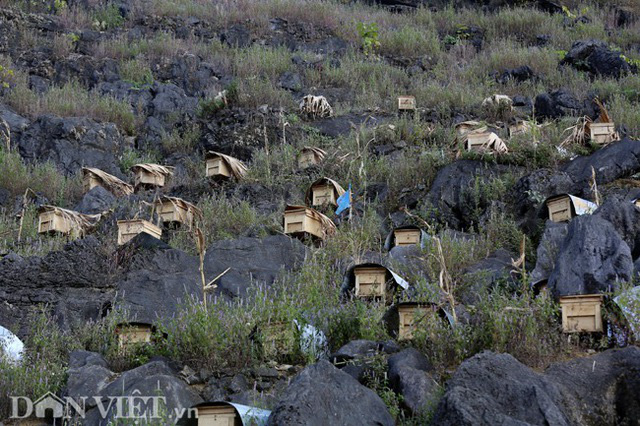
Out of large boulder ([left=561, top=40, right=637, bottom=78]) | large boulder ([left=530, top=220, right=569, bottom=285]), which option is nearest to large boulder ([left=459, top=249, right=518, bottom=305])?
large boulder ([left=530, top=220, right=569, bottom=285])

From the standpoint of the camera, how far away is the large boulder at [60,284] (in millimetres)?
6562

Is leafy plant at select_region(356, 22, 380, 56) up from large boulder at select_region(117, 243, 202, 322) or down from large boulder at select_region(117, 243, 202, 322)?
up

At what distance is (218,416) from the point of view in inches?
185

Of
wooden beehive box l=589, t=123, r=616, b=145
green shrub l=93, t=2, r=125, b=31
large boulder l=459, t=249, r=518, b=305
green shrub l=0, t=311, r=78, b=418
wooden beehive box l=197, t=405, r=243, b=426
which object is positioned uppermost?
green shrub l=93, t=2, r=125, b=31

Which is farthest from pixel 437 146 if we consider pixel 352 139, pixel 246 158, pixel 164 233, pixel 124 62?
pixel 124 62

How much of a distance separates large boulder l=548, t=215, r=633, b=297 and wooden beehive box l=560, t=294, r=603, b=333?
1.21ft

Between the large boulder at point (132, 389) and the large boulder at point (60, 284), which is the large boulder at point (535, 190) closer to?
the large boulder at point (60, 284)

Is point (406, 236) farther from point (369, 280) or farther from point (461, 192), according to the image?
point (369, 280)

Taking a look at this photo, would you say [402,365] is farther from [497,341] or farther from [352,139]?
[352,139]

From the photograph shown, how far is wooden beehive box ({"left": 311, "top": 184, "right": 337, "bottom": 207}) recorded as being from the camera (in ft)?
29.4

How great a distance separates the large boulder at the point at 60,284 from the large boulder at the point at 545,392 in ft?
10.4

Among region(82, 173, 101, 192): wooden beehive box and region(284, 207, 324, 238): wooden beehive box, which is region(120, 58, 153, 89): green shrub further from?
region(284, 207, 324, 238): wooden beehive box

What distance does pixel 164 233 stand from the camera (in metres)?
8.56

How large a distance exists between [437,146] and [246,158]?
97.2 inches
